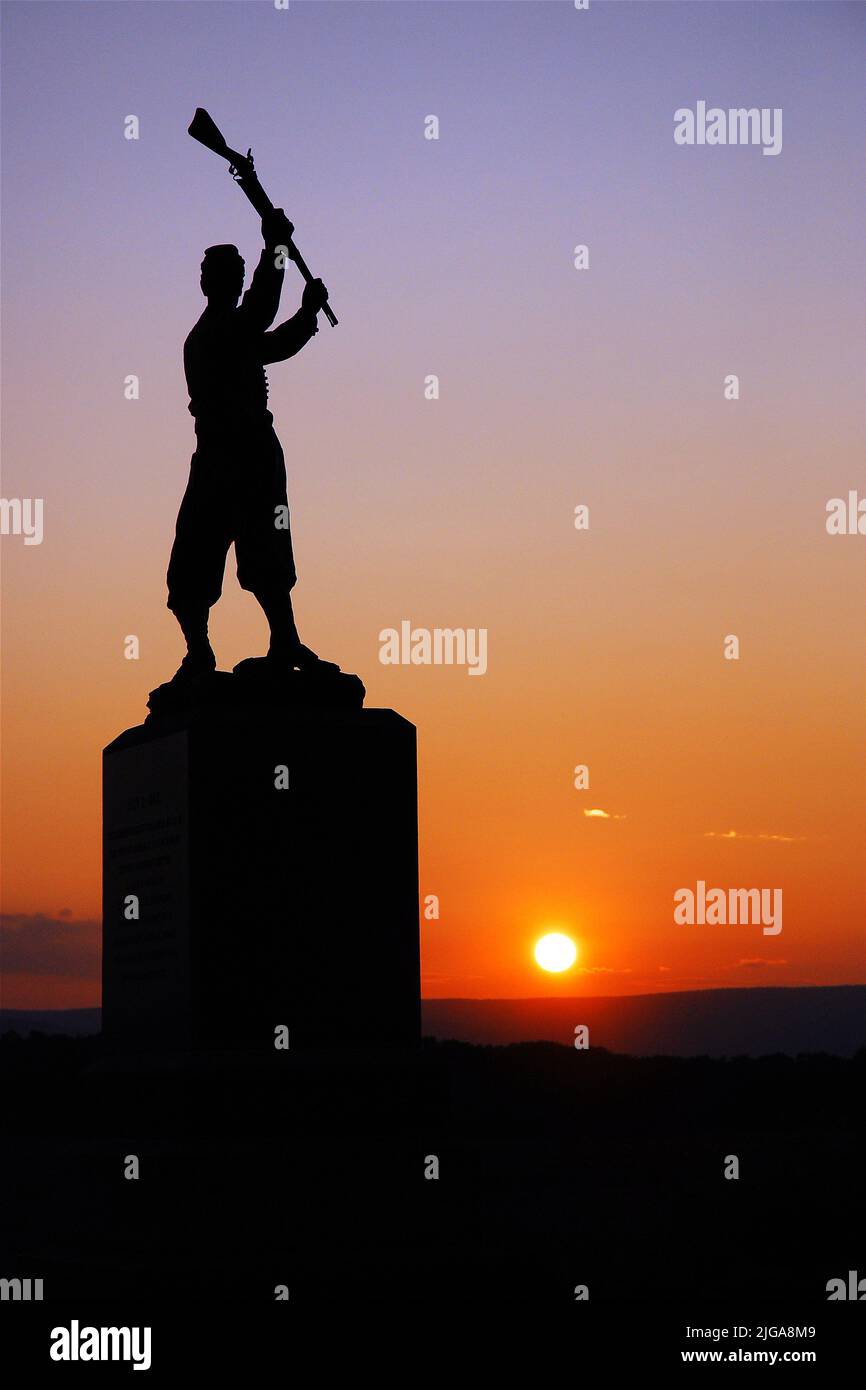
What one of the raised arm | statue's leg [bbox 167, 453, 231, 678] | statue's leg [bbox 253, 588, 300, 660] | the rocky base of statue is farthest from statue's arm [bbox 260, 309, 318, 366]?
the rocky base of statue

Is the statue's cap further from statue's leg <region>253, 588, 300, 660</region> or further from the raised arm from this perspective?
statue's leg <region>253, 588, 300, 660</region>

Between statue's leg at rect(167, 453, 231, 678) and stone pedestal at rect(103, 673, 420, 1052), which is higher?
statue's leg at rect(167, 453, 231, 678)

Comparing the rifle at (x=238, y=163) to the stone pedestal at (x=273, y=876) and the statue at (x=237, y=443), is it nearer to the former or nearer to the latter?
the statue at (x=237, y=443)

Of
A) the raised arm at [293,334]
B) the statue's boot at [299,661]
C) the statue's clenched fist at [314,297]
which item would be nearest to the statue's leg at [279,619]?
the statue's boot at [299,661]

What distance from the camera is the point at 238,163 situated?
14.8 m

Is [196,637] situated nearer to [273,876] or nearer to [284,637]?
[284,637]

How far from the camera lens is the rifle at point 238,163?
14641 millimetres

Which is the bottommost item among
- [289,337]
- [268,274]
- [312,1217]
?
[312,1217]

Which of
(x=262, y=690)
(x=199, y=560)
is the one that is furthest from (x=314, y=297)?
(x=262, y=690)

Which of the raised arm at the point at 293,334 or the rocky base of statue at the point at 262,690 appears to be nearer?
the rocky base of statue at the point at 262,690

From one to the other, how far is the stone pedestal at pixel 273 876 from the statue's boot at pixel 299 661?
300mm

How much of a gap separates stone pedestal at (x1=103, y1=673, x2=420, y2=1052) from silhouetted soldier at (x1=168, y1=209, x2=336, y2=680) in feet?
3.00

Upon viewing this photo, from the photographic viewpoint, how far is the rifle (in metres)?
14.6

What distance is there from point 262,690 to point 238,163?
392 cm
